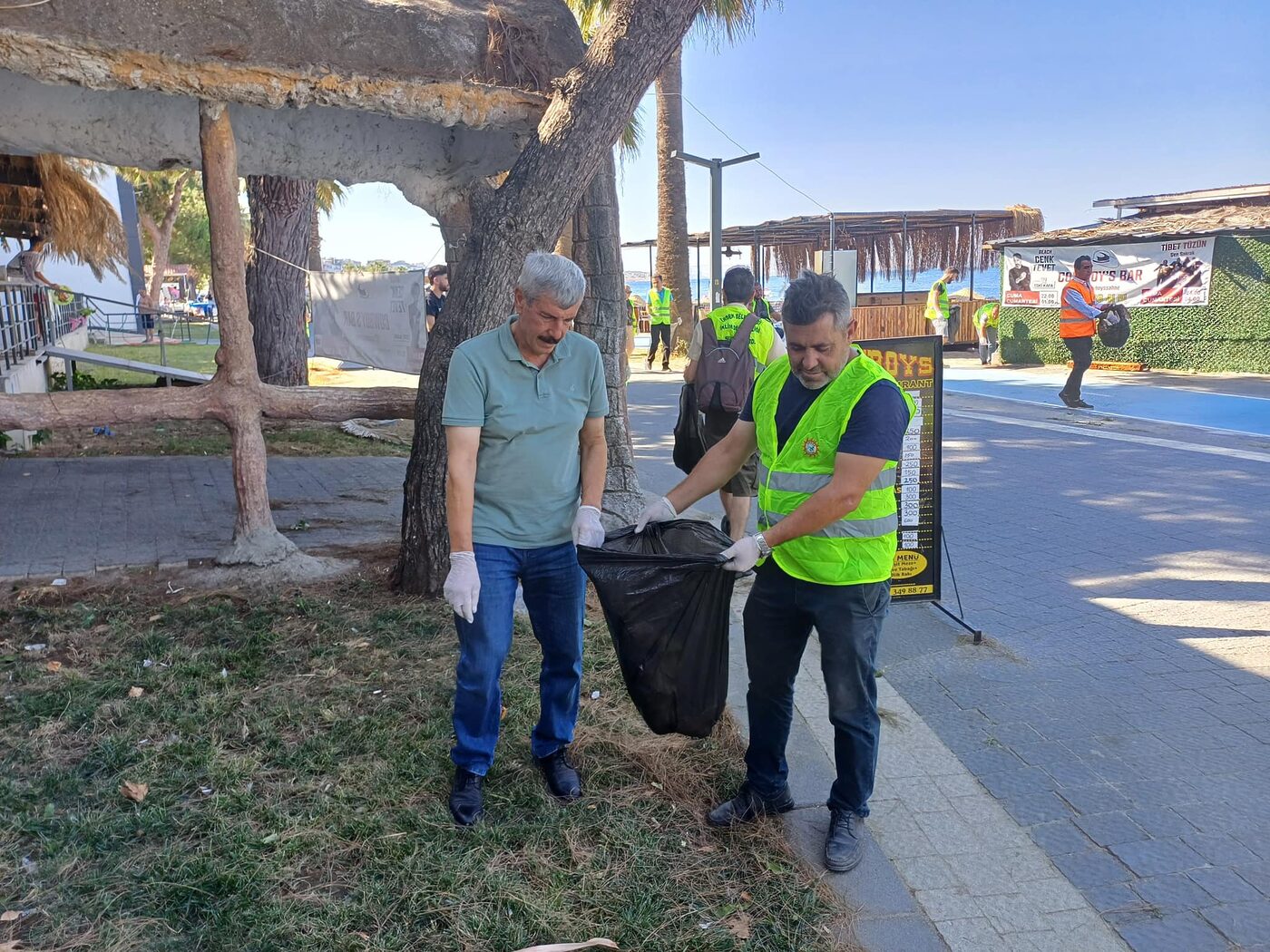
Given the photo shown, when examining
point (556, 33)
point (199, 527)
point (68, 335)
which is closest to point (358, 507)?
point (199, 527)

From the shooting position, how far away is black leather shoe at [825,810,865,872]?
9.98 feet

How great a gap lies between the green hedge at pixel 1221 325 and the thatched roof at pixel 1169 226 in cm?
28

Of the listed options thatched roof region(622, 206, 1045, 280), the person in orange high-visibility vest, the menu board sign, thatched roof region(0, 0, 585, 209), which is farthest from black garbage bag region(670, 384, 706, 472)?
thatched roof region(622, 206, 1045, 280)

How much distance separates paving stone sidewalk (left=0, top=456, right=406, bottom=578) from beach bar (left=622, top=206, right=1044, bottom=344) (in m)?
15.7

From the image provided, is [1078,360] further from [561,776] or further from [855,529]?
[561,776]

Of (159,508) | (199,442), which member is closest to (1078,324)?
(199,442)

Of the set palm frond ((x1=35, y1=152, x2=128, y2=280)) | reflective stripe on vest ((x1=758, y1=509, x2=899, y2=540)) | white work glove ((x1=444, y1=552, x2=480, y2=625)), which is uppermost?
palm frond ((x1=35, y1=152, x2=128, y2=280))

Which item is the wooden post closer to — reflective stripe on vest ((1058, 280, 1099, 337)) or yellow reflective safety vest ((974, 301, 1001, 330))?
reflective stripe on vest ((1058, 280, 1099, 337))

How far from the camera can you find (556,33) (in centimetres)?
571

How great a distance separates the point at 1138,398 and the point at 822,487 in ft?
43.5

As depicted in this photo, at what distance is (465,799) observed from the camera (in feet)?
10.6

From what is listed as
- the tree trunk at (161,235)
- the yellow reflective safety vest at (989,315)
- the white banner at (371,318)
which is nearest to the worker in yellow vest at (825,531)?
the white banner at (371,318)

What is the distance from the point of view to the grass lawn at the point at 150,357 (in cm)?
1591

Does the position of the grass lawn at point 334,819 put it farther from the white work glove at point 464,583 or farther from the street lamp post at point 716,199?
the street lamp post at point 716,199
